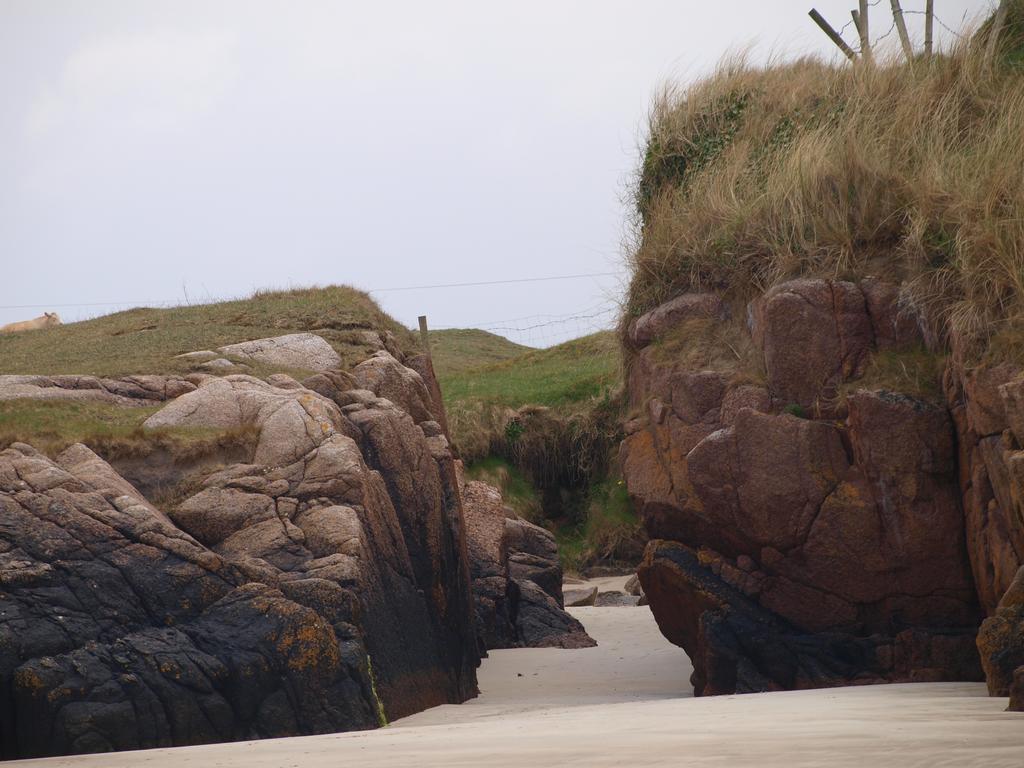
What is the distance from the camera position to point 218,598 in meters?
7.53

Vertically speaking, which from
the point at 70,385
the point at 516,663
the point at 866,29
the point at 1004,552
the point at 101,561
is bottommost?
the point at 516,663

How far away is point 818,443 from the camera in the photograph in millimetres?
9359

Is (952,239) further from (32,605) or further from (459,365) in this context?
(459,365)

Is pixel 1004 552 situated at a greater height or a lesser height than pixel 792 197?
lesser

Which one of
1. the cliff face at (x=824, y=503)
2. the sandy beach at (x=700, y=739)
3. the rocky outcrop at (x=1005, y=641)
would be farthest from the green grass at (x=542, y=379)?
the rocky outcrop at (x=1005, y=641)

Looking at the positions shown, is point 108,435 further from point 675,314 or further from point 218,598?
point 675,314

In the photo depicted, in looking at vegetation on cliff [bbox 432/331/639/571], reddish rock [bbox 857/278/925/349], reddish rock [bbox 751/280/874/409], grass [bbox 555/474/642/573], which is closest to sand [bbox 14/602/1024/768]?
reddish rock [bbox 751/280/874/409]

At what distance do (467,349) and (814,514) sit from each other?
1296 inches

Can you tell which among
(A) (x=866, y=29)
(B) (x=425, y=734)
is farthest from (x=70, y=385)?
(A) (x=866, y=29)

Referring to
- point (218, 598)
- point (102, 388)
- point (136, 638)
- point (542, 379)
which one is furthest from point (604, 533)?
point (136, 638)

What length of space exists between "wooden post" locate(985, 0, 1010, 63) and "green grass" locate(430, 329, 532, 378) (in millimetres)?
24810

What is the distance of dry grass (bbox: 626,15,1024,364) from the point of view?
351 inches

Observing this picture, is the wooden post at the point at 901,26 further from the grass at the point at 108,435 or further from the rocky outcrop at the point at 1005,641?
the grass at the point at 108,435

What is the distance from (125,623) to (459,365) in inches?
1231
